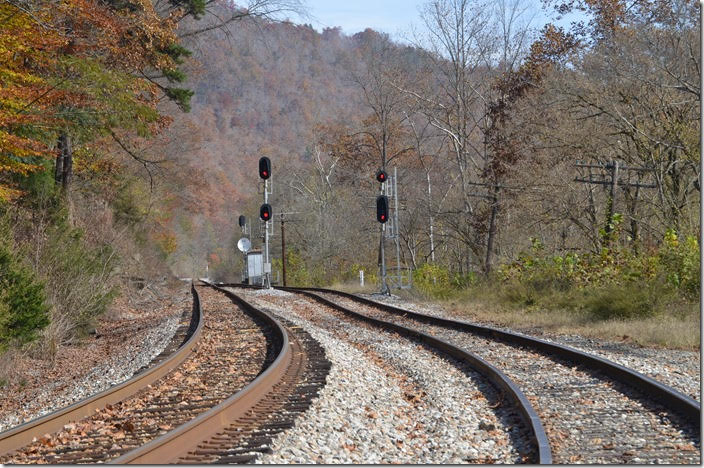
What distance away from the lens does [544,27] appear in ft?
111

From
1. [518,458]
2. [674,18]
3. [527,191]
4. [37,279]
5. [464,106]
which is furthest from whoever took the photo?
[464,106]

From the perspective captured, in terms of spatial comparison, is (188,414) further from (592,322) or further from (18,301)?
(592,322)

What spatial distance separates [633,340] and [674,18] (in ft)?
38.6

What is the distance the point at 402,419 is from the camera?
7.76m

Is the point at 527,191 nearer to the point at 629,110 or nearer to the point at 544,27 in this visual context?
the point at 629,110

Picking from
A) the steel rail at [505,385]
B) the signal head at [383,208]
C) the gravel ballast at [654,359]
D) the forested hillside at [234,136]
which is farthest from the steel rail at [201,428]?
the forested hillside at [234,136]

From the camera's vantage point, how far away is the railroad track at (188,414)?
20.7 feet

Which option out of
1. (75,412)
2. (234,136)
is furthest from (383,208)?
(234,136)

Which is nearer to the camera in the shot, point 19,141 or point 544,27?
point 19,141

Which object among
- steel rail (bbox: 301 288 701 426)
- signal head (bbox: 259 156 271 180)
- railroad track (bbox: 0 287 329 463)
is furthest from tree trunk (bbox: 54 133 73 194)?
steel rail (bbox: 301 288 701 426)

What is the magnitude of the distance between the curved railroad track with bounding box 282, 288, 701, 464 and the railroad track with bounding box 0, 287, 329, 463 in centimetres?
241

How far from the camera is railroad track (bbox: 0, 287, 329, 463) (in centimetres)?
630

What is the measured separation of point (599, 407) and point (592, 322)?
8.78 metres

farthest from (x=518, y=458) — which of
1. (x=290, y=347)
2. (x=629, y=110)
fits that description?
(x=629, y=110)
